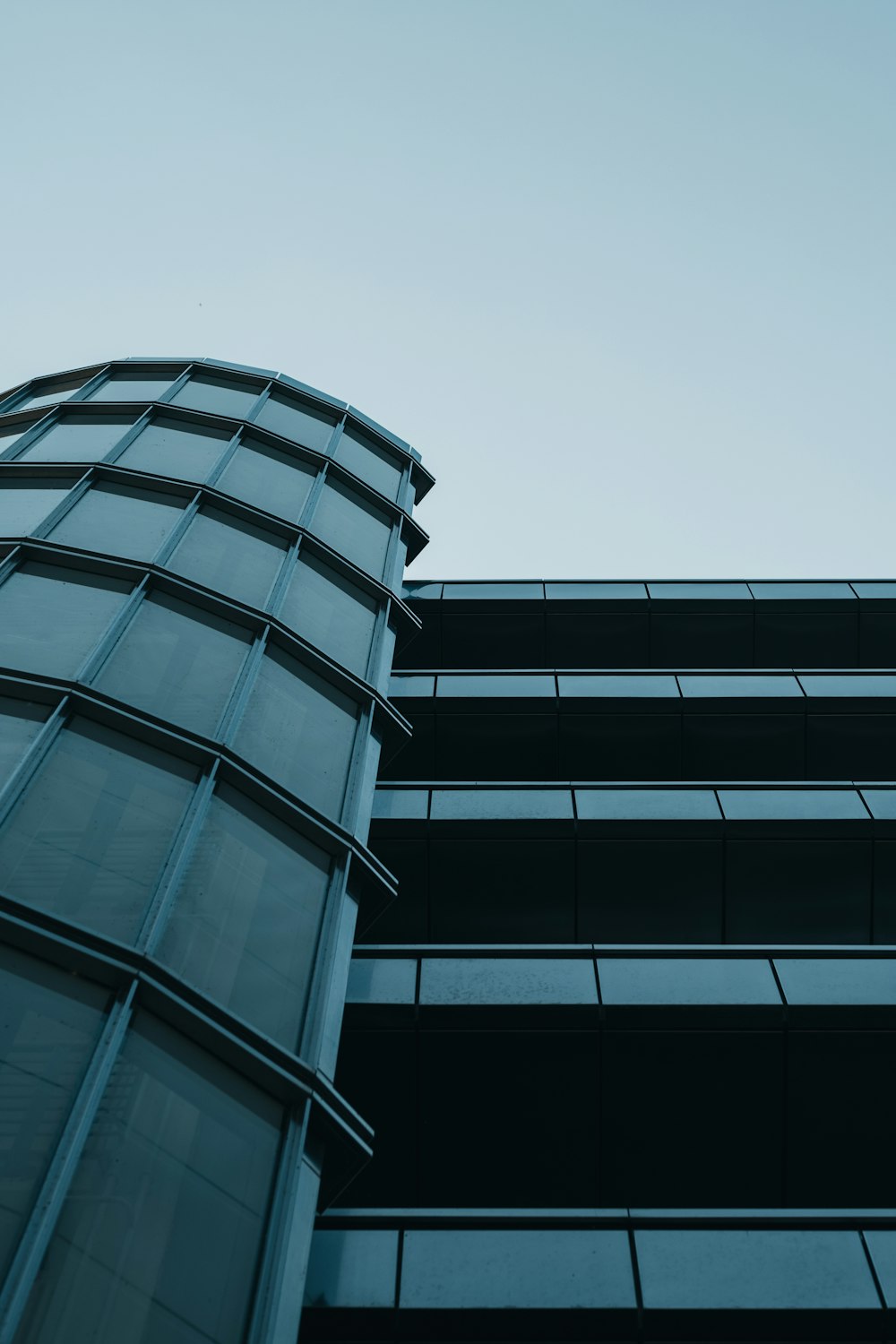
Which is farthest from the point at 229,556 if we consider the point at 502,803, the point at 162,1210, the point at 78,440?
the point at 162,1210

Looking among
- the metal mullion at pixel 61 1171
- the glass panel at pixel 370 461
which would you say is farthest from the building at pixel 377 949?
the glass panel at pixel 370 461

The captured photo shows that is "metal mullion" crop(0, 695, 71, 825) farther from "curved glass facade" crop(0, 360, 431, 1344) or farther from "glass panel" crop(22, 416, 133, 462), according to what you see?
"glass panel" crop(22, 416, 133, 462)

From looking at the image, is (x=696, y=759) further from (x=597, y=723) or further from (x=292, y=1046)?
(x=292, y=1046)

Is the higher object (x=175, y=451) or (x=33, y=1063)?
(x=175, y=451)

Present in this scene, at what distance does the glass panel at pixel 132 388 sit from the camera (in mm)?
22516

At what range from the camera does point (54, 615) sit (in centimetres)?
1410

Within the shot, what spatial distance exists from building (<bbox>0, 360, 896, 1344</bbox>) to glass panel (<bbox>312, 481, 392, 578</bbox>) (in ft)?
0.31

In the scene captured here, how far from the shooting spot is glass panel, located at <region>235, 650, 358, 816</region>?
43.7 ft

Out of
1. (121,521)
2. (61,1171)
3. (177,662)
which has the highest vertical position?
(121,521)

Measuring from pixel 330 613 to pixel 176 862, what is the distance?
22.5ft

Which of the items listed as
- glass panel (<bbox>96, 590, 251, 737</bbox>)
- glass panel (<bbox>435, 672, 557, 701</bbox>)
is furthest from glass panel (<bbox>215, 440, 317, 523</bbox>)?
glass panel (<bbox>96, 590, 251, 737</bbox>)

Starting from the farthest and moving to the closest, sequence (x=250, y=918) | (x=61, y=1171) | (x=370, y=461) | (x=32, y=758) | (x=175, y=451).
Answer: (x=370, y=461) < (x=175, y=451) < (x=32, y=758) < (x=250, y=918) < (x=61, y=1171)

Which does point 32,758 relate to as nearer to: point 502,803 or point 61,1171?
point 61,1171

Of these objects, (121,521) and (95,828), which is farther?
(121,521)
